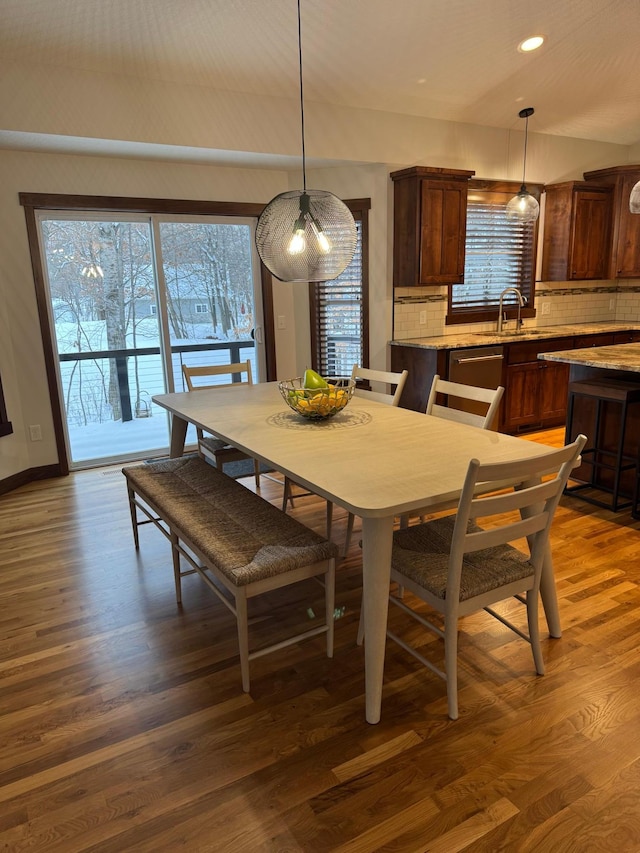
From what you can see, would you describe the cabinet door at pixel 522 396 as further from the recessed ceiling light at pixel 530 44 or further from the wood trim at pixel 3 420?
the wood trim at pixel 3 420

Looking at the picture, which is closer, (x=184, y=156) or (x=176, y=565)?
(x=176, y=565)

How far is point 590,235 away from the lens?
6.04 meters

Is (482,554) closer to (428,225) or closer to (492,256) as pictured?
(428,225)

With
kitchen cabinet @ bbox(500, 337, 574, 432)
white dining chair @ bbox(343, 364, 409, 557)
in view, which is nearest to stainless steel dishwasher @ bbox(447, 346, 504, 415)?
kitchen cabinet @ bbox(500, 337, 574, 432)

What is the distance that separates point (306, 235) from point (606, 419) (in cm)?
265

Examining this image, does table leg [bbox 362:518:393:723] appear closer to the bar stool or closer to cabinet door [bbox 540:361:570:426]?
the bar stool

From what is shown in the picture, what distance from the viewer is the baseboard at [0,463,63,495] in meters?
A: 4.36

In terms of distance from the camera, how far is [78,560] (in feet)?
10.7

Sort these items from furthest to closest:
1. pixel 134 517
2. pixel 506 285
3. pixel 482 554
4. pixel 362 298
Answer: pixel 506 285 < pixel 362 298 < pixel 134 517 < pixel 482 554

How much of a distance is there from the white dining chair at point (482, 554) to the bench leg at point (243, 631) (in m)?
0.55

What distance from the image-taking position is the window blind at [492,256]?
18.7 ft

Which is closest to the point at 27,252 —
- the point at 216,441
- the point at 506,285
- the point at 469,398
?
the point at 216,441

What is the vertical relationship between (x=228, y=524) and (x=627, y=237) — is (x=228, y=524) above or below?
below

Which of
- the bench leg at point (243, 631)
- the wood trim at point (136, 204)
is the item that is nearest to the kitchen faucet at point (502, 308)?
the wood trim at point (136, 204)
